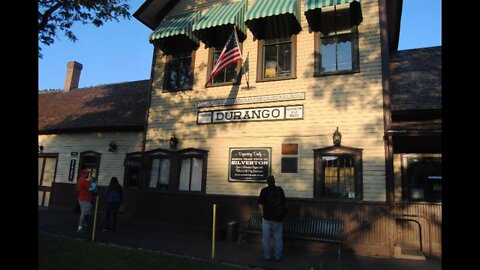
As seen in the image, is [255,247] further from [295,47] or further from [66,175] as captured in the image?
[66,175]

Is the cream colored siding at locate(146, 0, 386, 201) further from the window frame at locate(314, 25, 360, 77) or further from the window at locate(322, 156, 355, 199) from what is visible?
the window at locate(322, 156, 355, 199)

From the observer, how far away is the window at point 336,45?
36.9 feet

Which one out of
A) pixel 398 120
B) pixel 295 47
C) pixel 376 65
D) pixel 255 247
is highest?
pixel 295 47

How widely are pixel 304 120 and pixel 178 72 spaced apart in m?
5.66

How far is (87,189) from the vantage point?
39.0ft

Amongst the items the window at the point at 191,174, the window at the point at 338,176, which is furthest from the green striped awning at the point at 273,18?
the window at the point at 191,174

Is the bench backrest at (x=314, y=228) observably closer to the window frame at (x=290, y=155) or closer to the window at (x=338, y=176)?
the window at (x=338, y=176)

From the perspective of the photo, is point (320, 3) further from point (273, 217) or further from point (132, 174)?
point (132, 174)

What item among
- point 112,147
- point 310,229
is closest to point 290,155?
point 310,229

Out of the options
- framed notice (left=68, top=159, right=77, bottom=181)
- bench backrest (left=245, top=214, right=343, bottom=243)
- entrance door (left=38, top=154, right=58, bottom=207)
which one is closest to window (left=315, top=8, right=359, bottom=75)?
bench backrest (left=245, top=214, right=343, bottom=243)

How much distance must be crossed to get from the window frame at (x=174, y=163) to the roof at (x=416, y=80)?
6599mm
